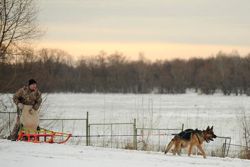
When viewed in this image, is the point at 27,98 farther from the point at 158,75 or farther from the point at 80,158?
the point at 158,75

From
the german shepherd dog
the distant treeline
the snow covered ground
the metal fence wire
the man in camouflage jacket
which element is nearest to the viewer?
the snow covered ground

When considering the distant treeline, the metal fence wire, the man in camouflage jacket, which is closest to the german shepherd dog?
the metal fence wire

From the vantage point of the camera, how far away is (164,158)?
1299 centimetres

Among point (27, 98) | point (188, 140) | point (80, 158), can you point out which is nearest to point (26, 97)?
point (27, 98)

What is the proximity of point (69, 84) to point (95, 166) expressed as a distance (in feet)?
329

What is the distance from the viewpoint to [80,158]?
12078mm

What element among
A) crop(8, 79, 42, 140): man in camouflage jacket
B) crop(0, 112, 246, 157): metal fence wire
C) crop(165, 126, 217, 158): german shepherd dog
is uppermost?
crop(8, 79, 42, 140): man in camouflage jacket

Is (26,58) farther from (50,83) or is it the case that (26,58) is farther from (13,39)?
(50,83)

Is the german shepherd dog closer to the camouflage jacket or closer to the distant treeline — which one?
the camouflage jacket

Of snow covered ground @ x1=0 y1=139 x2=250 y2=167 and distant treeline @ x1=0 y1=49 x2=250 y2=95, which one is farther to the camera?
distant treeline @ x1=0 y1=49 x2=250 y2=95

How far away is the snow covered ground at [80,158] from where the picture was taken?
11328 mm

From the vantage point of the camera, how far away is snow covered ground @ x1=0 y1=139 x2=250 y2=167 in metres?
11.3

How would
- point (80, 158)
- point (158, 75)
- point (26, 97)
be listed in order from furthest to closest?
point (158, 75) → point (26, 97) → point (80, 158)

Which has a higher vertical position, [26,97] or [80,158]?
[26,97]
